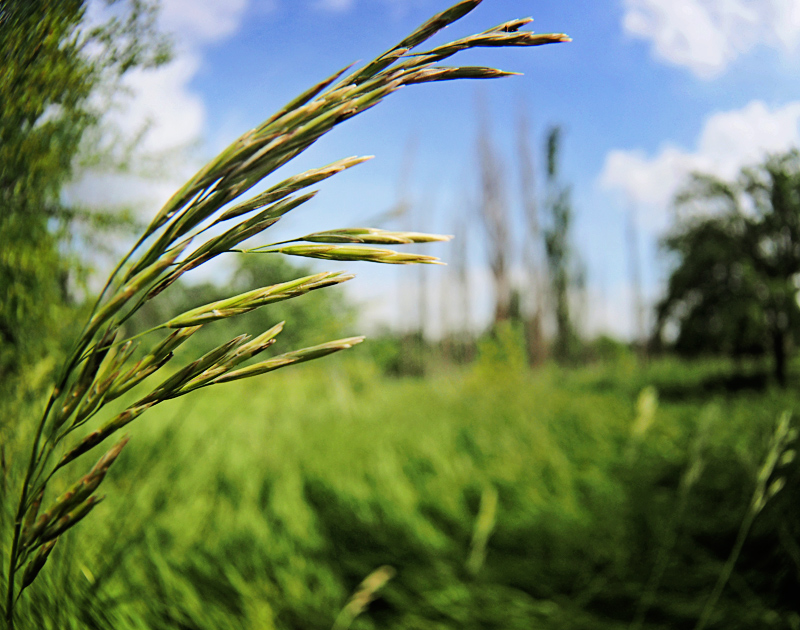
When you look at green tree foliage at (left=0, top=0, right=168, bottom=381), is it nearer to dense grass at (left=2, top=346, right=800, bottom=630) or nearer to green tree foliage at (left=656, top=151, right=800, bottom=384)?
dense grass at (left=2, top=346, right=800, bottom=630)

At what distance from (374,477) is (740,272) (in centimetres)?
199

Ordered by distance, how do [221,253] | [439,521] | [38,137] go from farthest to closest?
[439,521], [38,137], [221,253]

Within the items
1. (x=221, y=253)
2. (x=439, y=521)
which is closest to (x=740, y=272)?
(x=439, y=521)

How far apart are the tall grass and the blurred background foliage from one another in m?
0.13

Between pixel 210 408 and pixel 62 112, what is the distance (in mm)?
2025

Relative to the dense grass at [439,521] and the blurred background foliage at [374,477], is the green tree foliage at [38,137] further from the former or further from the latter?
the dense grass at [439,521]

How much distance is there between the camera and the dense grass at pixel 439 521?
1.12 m

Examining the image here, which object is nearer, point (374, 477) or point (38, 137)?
point (38, 137)

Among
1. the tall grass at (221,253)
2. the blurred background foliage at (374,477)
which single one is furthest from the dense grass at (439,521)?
the tall grass at (221,253)

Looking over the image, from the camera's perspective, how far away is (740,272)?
230 cm

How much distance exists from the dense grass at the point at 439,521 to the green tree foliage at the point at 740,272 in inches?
14.0

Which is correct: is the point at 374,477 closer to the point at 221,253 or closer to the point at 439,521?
the point at 439,521

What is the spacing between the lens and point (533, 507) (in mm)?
1729

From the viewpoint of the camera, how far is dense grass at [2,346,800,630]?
1123 mm
